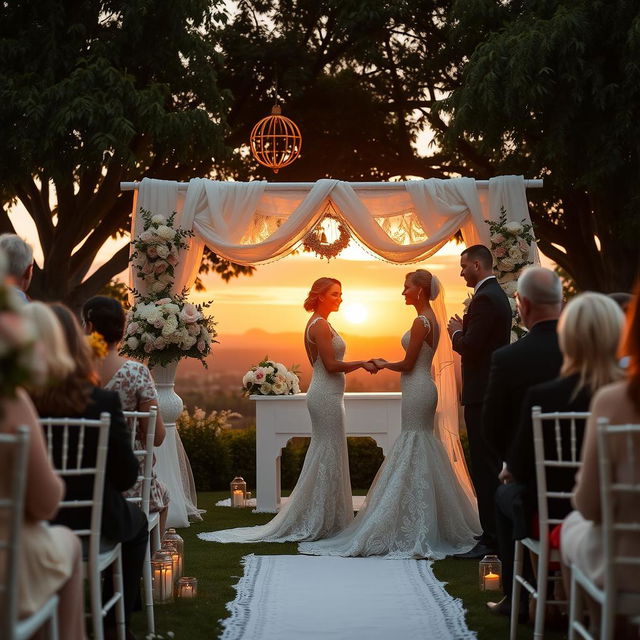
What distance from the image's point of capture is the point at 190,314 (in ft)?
31.3

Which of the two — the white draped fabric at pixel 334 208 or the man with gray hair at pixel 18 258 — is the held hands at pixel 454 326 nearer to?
the white draped fabric at pixel 334 208

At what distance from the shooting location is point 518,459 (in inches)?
198

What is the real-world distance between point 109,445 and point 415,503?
4279mm

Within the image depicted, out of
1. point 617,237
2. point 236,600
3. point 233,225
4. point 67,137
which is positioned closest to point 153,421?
point 236,600

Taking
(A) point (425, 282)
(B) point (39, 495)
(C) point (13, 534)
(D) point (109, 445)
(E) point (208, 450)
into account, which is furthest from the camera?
(E) point (208, 450)

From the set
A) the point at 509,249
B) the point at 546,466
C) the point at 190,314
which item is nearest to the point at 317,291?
the point at 190,314

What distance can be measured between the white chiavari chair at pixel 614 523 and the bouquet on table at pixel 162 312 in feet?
20.1

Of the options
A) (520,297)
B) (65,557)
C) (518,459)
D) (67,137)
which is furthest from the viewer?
(67,137)

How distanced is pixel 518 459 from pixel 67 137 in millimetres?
9679

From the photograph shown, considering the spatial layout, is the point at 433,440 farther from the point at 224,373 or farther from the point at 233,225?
the point at 224,373

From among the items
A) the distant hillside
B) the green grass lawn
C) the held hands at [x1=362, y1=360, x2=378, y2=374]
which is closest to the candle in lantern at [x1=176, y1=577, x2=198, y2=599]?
the green grass lawn

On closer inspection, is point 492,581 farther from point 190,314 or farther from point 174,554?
point 190,314

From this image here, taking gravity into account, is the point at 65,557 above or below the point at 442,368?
below

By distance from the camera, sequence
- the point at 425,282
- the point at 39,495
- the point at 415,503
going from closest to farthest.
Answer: the point at 39,495, the point at 415,503, the point at 425,282
